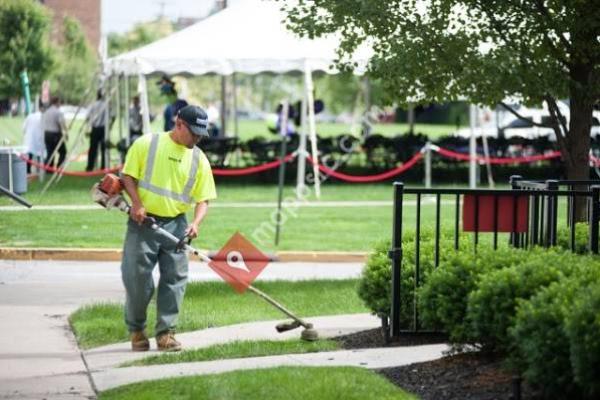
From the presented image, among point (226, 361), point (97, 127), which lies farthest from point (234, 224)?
point (97, 127)

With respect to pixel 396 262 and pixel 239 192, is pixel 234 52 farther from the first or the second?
pixel 396 262

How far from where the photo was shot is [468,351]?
8.89m

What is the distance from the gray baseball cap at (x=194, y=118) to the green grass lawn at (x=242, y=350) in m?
1.55

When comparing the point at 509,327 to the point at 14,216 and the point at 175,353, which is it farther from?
the point at 14,216

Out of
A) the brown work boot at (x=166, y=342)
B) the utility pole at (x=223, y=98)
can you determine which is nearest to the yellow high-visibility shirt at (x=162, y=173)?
the brown work boot at (x=166, y=342)

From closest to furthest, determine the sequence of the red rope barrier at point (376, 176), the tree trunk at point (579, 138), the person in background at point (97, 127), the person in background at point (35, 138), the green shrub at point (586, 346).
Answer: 1. the green shrub at point (586, 346)
2. the tree trunk at point (579, 138)
3. the red rope barrier at point (376, 176)
4. the person in background at point (97, 127)
5. the person in background at point (35, 138)

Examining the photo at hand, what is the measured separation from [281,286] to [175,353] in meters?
4.13

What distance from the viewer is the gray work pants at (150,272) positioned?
10.1 m

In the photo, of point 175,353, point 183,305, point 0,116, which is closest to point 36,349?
point 175,353

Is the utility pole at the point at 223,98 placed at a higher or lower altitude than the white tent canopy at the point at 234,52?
lower

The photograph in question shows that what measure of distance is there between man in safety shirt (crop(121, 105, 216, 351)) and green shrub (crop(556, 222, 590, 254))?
264cm

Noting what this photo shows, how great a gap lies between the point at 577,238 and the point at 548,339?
357 cm

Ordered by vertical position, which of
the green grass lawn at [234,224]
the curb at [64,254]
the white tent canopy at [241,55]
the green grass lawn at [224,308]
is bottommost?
the curb at [64,254]

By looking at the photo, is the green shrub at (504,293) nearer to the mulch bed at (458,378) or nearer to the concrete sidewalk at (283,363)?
the mulch bed at (458,378)
